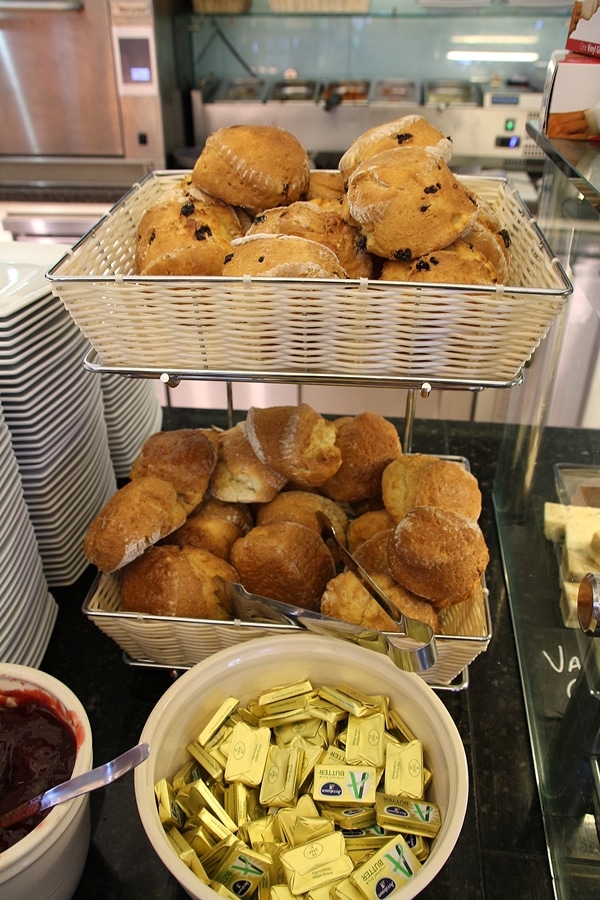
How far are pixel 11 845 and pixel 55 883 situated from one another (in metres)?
0.09

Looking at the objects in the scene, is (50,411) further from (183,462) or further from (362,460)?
(362,460)

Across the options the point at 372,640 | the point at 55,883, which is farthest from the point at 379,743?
the point at 55,883

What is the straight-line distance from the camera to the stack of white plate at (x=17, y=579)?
917 millimetres

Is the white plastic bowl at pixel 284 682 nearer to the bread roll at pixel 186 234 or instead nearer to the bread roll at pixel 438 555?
the bread roll at pixel 438 555

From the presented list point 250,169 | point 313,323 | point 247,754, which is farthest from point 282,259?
point 247,754

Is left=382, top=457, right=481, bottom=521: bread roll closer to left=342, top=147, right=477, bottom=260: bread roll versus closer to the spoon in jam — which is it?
left=342, top=147, right=477, bottom=260: bread roll

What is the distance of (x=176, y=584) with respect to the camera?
93 cm

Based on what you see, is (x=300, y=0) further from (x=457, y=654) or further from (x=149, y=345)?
(x=457, y=654)

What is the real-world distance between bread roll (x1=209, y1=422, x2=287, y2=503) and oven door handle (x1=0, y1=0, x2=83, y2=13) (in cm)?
220

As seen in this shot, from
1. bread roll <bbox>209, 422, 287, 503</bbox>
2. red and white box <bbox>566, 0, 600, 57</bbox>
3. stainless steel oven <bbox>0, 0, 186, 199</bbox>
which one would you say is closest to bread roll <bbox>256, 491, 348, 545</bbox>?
bread roll <bbox>209, 422, 287, 503</bbox>

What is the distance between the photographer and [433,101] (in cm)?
274

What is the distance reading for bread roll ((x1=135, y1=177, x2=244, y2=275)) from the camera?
831 mm

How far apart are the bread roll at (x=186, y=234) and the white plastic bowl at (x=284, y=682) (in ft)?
1.50

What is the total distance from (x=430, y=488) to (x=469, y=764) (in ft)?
1.17
